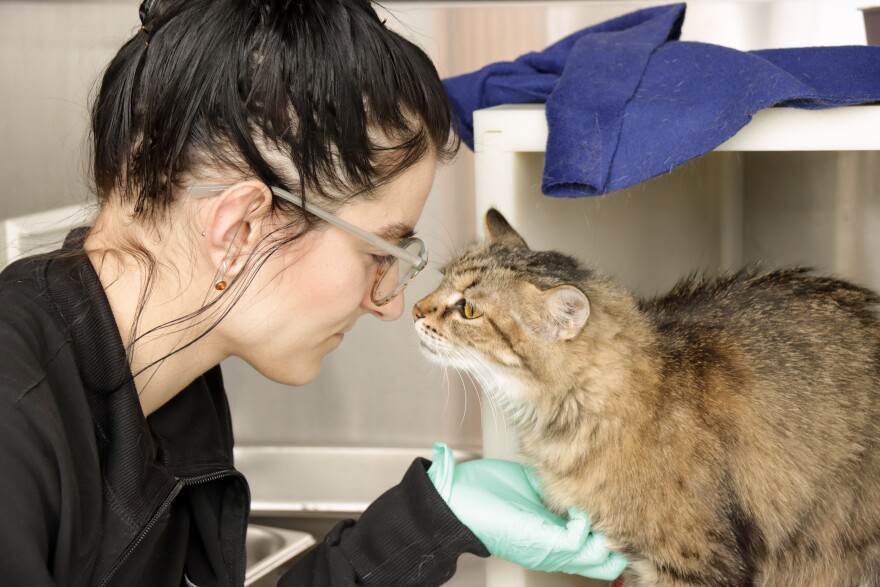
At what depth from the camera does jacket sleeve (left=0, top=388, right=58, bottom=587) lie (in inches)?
34.0

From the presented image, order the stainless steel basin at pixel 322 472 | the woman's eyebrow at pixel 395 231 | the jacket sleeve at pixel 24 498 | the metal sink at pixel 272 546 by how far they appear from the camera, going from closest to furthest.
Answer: the jacket sleeve at pixel 24 498 < the woman's eyebrow at pixel 395 231 < the metal sink at pixel 272 546 < the stainless steel basin at pixel 322 472

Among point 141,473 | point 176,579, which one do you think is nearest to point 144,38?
point 141,473

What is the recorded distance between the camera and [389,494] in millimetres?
1197

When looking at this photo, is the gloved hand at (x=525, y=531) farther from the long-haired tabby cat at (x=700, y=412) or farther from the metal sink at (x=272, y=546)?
the metal sink at (x=272, y=546)

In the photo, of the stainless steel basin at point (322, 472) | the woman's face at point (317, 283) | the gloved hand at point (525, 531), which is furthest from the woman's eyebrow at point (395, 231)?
the stainless steel basin at point (322, 472)

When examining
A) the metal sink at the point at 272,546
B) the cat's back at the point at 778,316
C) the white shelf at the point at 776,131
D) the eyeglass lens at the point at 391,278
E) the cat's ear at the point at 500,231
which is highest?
the white shelf at the point at 776,131

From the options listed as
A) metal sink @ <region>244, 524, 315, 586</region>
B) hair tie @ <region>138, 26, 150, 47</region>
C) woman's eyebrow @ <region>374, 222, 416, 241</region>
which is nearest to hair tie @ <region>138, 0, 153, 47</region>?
hair tie @ <region>138, 26, 150, 47</region>

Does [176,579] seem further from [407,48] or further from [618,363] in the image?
[407,48]

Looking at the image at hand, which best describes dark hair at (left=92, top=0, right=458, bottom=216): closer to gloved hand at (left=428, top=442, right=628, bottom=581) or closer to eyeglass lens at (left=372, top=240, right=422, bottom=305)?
eyeglass lens at (left=372, top=240, right=422, bottom=305)

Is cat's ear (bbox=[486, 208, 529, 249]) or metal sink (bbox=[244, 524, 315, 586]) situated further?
metal sink (bbox=[244, 524, 315, 586])

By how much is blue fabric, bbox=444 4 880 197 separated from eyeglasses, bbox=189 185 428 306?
0.56 feet

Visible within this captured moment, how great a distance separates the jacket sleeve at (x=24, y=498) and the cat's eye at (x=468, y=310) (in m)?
0.56

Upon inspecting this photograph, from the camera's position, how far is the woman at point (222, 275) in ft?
3.16

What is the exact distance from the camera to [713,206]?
1.74 meters
